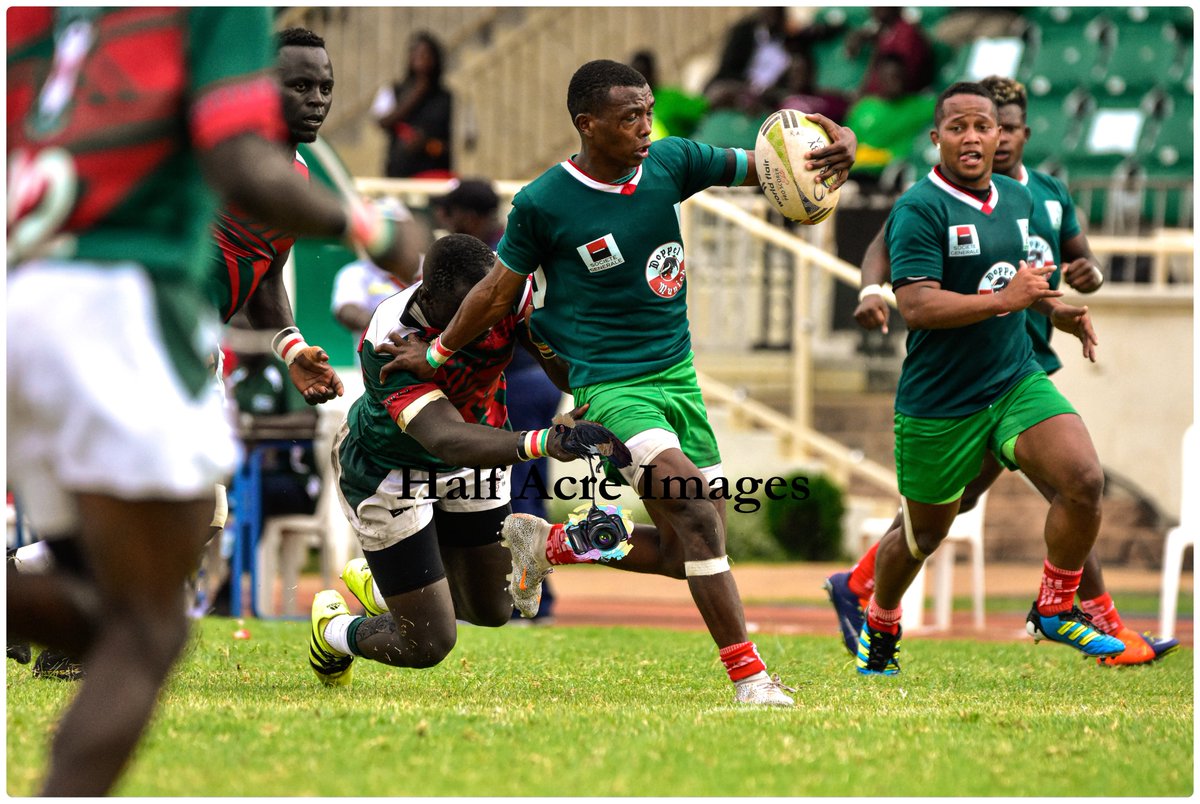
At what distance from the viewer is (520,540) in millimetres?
6676

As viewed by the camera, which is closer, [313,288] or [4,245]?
[4,245]

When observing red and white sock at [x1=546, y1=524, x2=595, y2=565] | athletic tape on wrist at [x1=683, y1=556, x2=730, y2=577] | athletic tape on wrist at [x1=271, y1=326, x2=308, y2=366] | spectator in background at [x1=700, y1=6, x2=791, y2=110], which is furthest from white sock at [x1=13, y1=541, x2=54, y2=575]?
spectator in background at [x1=700, y1=6, x2=791, y2=110]

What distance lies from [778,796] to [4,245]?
244 centimetres

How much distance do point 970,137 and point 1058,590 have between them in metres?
2.06

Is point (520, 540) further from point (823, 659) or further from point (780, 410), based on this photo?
point (780, 410)

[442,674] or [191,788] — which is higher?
[191,788]

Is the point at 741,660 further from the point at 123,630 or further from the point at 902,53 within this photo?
the point at 902,53

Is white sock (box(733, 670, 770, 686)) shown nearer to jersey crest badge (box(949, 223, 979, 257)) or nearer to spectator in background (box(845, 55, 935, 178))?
→ jersey crest badge (box(949, 223, 979, 257))

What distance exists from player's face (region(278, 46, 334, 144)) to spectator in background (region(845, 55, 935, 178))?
911 centimetres

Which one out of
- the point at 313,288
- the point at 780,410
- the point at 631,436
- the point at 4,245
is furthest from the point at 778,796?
the point at 780,410

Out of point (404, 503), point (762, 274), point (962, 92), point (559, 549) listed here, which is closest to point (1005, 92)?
point (962, 92)

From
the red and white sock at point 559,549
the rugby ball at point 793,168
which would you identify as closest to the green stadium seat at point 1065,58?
the rugby ball at point 793,168

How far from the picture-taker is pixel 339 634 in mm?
6805

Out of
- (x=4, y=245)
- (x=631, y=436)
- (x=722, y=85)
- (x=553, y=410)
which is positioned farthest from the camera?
(x=722, y=85)
